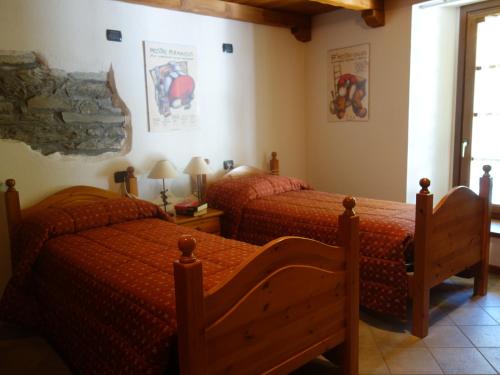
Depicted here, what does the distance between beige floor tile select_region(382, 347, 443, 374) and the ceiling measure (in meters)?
2.43

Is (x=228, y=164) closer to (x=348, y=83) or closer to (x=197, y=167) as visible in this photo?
(x=197, y=167)

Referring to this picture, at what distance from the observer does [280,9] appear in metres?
3.96

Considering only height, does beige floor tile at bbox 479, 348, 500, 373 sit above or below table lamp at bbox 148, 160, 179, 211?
Result: below

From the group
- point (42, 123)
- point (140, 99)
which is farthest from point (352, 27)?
point (42, 123)

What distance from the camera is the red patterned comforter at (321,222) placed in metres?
2.40

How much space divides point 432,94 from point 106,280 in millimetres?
Result: 3156

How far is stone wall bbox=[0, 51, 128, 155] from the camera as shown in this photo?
8.72 ft

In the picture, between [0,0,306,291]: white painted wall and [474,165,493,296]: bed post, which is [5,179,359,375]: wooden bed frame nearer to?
[474,165,493,296]: bed post

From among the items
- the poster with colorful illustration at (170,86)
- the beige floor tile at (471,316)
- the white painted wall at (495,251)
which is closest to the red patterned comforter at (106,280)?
the poster with colorful illustration at (170,86)

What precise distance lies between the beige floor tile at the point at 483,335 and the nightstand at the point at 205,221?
5.95 feet

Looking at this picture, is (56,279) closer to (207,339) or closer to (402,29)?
(207,339)

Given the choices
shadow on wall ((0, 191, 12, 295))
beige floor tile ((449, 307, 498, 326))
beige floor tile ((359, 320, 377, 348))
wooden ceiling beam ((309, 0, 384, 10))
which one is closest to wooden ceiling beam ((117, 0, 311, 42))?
wooden ceiling beam ((309, 0, 384, 10))

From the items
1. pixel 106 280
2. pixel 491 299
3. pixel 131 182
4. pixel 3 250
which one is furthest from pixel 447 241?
pixel 3 250

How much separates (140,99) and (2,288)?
63.8 inches
